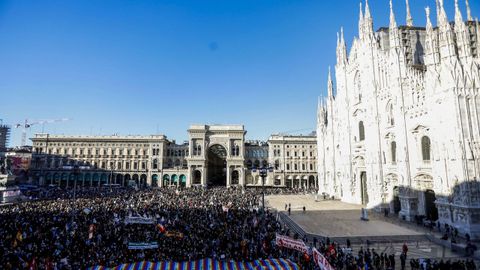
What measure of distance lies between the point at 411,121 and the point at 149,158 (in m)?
63.4

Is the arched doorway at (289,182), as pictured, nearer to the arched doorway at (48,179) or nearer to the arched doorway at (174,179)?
the arched doorway at (174,179)

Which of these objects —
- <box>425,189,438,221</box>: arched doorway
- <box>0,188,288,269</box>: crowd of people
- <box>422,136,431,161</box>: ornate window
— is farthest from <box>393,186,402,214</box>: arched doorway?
<box>0,188,288,269</box>: crowd of people

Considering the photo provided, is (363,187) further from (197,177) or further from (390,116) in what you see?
(197,177)

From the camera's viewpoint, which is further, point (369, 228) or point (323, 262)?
point (369, 228)

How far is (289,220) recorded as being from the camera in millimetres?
27688

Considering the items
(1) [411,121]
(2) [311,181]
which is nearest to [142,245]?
(1) [411,121]

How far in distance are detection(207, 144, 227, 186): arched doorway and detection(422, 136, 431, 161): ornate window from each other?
199 ft

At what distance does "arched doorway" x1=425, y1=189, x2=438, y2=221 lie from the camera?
2594 centimetres

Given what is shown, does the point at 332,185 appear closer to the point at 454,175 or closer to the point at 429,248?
the point at 454,175

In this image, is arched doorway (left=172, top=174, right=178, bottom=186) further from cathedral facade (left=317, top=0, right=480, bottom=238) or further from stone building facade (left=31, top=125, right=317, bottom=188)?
cathedral facade (left=317, top=0, right=480, bottom=238)

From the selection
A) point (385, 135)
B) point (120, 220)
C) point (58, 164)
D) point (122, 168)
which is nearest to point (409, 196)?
point (385, 135)

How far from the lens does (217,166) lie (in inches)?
3750

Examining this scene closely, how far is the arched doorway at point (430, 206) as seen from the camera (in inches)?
1021

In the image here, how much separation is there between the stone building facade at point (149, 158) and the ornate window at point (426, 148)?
155ft
